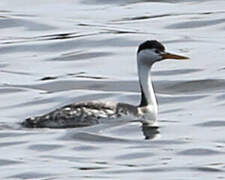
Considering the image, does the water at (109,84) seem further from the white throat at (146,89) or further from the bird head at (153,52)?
the bird head at (153,52)

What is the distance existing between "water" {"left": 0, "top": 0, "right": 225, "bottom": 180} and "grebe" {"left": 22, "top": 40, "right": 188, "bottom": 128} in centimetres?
14

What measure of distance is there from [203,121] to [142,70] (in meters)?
1.63

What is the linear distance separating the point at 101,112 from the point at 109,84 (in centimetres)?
349

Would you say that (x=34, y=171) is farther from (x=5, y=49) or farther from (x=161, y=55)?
(x=5, y=49)

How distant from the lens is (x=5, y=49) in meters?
29.2

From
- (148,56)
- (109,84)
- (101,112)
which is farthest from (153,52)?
(109,84)

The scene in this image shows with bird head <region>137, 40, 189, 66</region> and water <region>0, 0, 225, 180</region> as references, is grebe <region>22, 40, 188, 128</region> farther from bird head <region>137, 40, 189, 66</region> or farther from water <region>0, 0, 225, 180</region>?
water <region>0, 0, 225, 180</region>

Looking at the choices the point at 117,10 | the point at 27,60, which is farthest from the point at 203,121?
the point at 117,10

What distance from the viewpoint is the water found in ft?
63.5

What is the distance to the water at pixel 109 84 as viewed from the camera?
19.4 meters

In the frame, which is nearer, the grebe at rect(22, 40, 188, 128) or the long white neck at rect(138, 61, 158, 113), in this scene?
the grebe at rect(22, 40, 188, 128)

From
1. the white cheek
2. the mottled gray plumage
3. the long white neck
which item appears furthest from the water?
the white cheek

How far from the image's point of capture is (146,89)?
23.2 metres

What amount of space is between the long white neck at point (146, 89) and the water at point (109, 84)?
30cm
